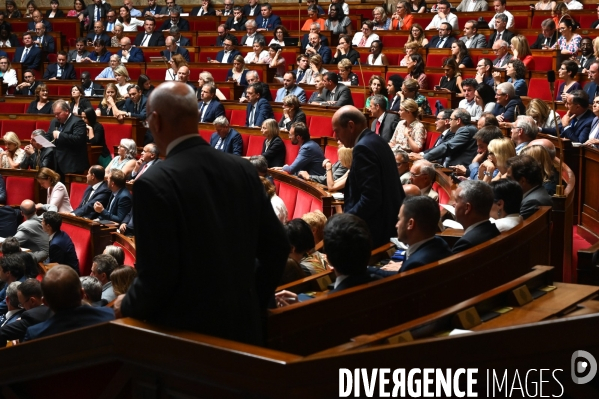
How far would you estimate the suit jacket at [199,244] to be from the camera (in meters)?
1.36

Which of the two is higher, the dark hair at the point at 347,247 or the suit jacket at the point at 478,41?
the suit jacket at the point at 478,41

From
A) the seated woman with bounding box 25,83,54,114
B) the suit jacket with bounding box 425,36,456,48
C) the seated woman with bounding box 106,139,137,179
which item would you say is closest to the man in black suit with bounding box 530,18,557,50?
the suit jacket with bounding box 425,36,456,48

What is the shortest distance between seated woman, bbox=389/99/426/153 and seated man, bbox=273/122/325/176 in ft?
1.44

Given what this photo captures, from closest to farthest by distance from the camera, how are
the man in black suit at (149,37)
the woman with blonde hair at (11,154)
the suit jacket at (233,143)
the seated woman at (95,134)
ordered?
the suit jacket at (233,143) → the woman with blonde hair at (11,154) → the seated woman at (95,134) → the man in black suit at (149,37)

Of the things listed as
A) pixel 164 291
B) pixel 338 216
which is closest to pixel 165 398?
pixel 164 291

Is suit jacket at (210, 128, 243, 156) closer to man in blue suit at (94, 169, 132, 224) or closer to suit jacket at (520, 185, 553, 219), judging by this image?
man in blue suit at (94, 169, 132, 224)

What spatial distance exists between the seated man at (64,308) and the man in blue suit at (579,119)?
301 centimetres

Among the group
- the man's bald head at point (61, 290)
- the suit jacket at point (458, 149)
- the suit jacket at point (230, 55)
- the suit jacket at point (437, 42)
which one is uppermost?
the suit jacket at point (437, 42)

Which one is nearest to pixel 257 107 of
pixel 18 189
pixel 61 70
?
pixel 18 189

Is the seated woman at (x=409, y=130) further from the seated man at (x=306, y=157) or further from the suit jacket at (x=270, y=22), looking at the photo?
the suit jacket at (x=270, y=22)

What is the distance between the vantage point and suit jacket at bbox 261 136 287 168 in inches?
207

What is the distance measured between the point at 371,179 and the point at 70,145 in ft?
12.5

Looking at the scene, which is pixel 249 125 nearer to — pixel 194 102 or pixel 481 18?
pixel 481 18

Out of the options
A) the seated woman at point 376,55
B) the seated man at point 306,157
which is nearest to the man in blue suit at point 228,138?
the seated man at point 306,157
